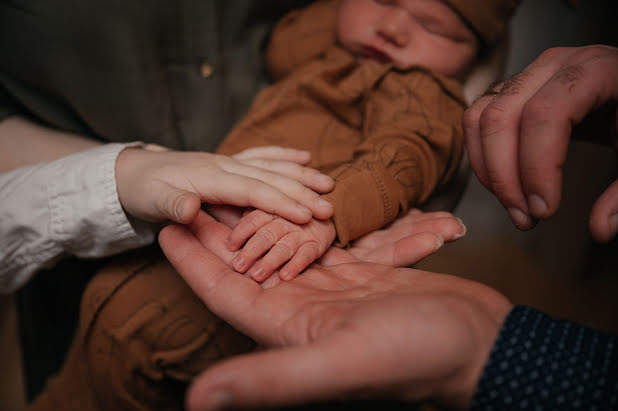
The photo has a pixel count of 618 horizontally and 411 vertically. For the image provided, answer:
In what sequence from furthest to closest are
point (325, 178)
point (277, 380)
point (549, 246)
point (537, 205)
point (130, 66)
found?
point (549, 246) < point (130, 66) < point (325, 178) < point (537, 205) < point (277, 380)

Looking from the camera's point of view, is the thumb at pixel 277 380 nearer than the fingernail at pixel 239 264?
Yes

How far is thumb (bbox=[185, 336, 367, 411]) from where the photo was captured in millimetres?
263

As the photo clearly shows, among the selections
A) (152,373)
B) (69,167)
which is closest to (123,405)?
(152,373)

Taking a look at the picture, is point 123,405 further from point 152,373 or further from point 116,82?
point 116,82

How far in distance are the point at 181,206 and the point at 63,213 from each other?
23 centimetres

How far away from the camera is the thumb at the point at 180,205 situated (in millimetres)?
395

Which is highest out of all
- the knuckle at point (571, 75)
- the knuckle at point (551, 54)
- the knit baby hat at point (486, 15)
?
the knit baby hat at point (486, 15)

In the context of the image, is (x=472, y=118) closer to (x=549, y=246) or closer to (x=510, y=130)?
(x=510, y=130)

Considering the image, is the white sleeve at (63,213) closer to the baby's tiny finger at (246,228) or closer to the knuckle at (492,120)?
the baby's tiny finger at (246,228)

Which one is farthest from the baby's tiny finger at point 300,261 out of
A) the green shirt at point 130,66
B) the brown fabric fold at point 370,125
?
the green shirt at point 130,66

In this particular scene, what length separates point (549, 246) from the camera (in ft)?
2.99

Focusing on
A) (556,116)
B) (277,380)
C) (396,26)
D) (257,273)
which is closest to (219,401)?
(277,380)

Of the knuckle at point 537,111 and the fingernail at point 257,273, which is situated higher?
the knuckle at point 537,111

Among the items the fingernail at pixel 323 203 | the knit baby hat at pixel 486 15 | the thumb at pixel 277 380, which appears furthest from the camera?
the knit baby hat at pixel 486 15
